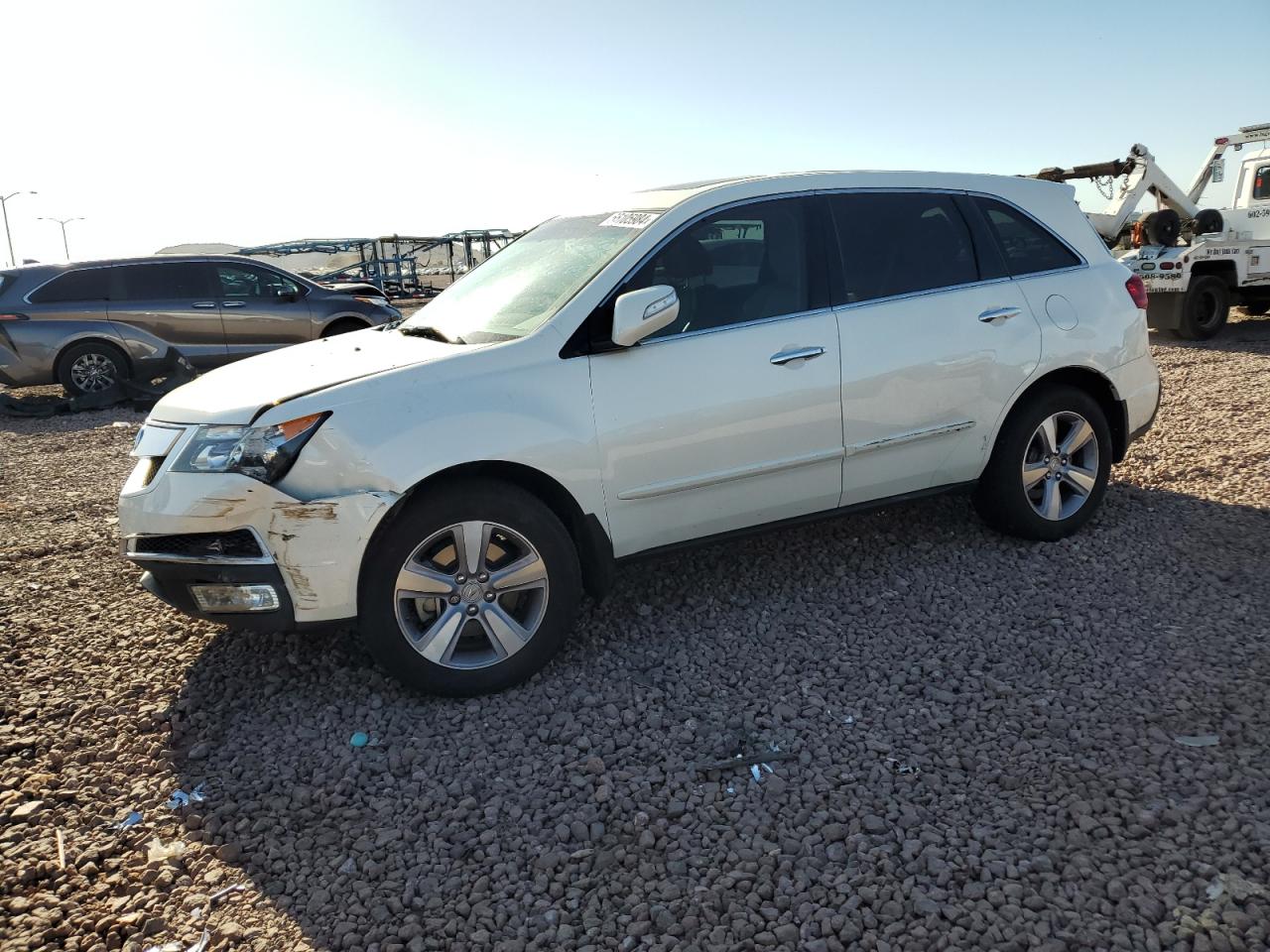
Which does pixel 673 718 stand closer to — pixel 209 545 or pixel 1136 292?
pixel 209 545

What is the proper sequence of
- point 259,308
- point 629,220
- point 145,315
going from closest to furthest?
point 629,220 < point 145,315 < point 259,308

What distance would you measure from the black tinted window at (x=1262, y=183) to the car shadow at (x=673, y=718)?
1085 centimetres

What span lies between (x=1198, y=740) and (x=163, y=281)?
11.5 meters

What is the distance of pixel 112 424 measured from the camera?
9.94 meters

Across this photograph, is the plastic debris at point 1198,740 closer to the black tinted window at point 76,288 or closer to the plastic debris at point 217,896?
the plastic debris at point 217,896

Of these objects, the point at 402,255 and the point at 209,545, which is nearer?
the point at 209,545

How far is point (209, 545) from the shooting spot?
339 centimetres

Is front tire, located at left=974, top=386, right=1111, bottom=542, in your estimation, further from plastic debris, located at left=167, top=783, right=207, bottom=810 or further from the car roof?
plastic debris, located at left=167, top=783, right=207, bottom=810

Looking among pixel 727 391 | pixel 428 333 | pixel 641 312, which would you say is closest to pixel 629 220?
pixel 641 312

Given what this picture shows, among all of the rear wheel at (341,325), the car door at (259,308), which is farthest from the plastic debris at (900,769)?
the rear wheel at (341,325)

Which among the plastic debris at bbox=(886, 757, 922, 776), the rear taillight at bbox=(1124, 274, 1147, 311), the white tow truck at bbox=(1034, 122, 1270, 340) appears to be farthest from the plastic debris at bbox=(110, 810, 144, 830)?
the white tow truck at bbox=(1034, 122, 1270, 340)

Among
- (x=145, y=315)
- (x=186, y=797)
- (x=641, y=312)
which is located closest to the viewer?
(x=186, y=797)

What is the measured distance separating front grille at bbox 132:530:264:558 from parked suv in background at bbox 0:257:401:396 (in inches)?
325

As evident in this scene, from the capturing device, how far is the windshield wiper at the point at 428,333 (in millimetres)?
3988
